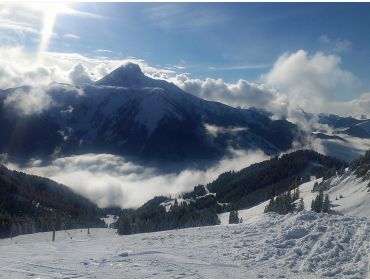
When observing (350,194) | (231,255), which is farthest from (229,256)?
(350,194)

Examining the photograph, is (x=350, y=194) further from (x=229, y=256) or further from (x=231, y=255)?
(x=229, y=256)

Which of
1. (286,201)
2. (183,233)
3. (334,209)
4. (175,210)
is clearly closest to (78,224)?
(175,210)

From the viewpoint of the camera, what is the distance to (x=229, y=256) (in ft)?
134

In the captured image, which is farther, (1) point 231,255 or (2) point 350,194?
(2) point 350,194

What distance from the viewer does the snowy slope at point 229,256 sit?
3509 cm

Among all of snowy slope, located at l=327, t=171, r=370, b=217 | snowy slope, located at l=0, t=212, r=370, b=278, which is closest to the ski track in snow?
snowy slope, located at l=0, t=212, r=370, b=278

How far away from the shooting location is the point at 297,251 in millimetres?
41656

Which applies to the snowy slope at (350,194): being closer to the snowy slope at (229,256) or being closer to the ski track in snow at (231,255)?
the ski track in snow at (231,255)

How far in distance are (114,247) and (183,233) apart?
1022cm

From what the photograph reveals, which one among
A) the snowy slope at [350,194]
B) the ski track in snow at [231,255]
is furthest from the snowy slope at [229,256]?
the snowy slope at [350,194]

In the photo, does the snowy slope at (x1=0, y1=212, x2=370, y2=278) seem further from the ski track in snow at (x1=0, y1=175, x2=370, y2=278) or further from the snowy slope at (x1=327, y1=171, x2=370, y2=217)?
the snowy slope at (x1=327, y1=171, x2=370, y2=217)

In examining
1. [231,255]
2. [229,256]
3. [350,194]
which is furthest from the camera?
[350,194]

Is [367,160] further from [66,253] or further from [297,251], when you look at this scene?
[66,253]

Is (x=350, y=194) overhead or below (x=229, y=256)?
overhead
